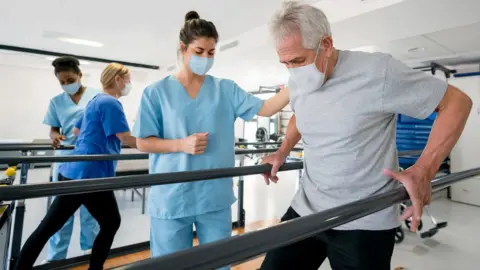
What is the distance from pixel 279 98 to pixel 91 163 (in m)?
1.29

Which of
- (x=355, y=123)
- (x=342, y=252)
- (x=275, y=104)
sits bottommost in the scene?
(x=342, y=252)

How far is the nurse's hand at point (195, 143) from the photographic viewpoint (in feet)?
Result: 3.83

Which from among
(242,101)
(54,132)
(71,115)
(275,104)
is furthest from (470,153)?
(54,132)

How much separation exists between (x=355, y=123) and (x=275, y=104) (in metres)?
0.55

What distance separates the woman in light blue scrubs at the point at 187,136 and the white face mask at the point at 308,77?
0.89 feet

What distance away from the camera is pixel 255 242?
52 centimetres

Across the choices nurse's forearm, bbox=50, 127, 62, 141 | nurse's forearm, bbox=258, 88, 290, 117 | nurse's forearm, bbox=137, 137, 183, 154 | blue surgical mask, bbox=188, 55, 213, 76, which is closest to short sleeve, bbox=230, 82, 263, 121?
nurse's forearm, bbox=258, 88, 290, 117

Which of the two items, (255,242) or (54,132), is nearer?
(255,242)

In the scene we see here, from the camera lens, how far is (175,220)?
1.30 m

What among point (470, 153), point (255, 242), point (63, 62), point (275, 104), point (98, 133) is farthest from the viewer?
point (470, 153)

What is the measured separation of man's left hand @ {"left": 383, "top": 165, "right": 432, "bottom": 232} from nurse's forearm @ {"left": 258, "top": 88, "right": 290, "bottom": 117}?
666 mm

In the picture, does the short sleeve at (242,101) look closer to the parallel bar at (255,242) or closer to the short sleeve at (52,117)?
the parallel bar at (255,242)

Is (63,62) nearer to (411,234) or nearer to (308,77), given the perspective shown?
(308,77)

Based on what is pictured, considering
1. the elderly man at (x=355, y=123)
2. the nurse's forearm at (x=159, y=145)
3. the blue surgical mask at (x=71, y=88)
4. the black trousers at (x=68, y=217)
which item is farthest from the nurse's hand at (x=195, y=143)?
the blue surgical mask at (x=71, y=88)
